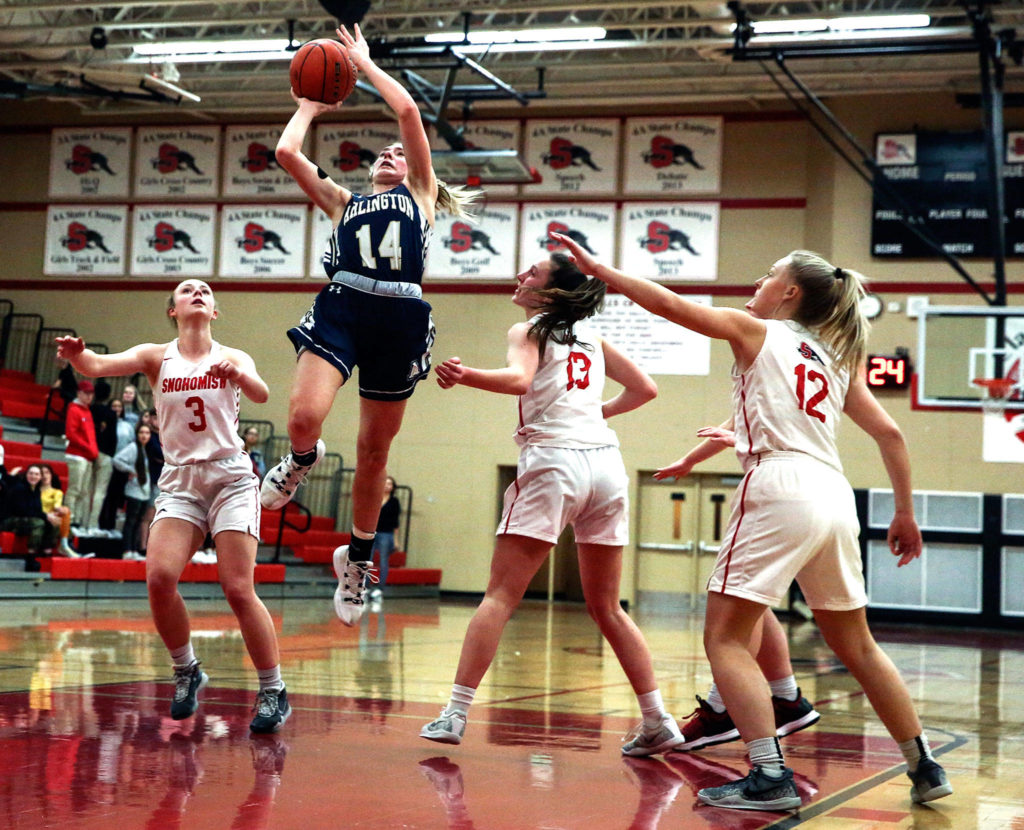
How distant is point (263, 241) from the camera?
2098 cm

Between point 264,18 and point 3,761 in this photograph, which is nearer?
point 3,761

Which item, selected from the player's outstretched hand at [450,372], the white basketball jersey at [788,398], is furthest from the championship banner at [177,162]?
the white basketball jersey at [788,398]

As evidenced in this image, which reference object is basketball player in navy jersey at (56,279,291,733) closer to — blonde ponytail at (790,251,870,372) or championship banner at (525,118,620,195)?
blonde ponytail at (790,251,870,372)

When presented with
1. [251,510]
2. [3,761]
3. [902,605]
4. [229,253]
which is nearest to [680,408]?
[902,605]

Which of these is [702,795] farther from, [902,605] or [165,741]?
[902,605]

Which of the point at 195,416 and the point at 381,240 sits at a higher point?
the point at 381,240

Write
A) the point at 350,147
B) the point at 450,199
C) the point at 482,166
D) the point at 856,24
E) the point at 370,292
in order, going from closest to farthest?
the point at 370,292
the point at 450,199
the point at 856,24
the point at 482,166
the point at 350,147

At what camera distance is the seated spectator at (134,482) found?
14.8 metres

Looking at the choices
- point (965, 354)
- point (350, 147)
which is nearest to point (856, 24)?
point (965, 354)

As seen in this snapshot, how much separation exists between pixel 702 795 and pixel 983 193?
1577cm

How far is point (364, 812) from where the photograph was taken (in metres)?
3.48

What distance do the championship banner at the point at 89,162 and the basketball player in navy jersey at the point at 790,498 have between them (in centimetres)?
1935

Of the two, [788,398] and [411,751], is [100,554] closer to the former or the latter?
[411,751]

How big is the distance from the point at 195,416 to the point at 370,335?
33.3 inches
